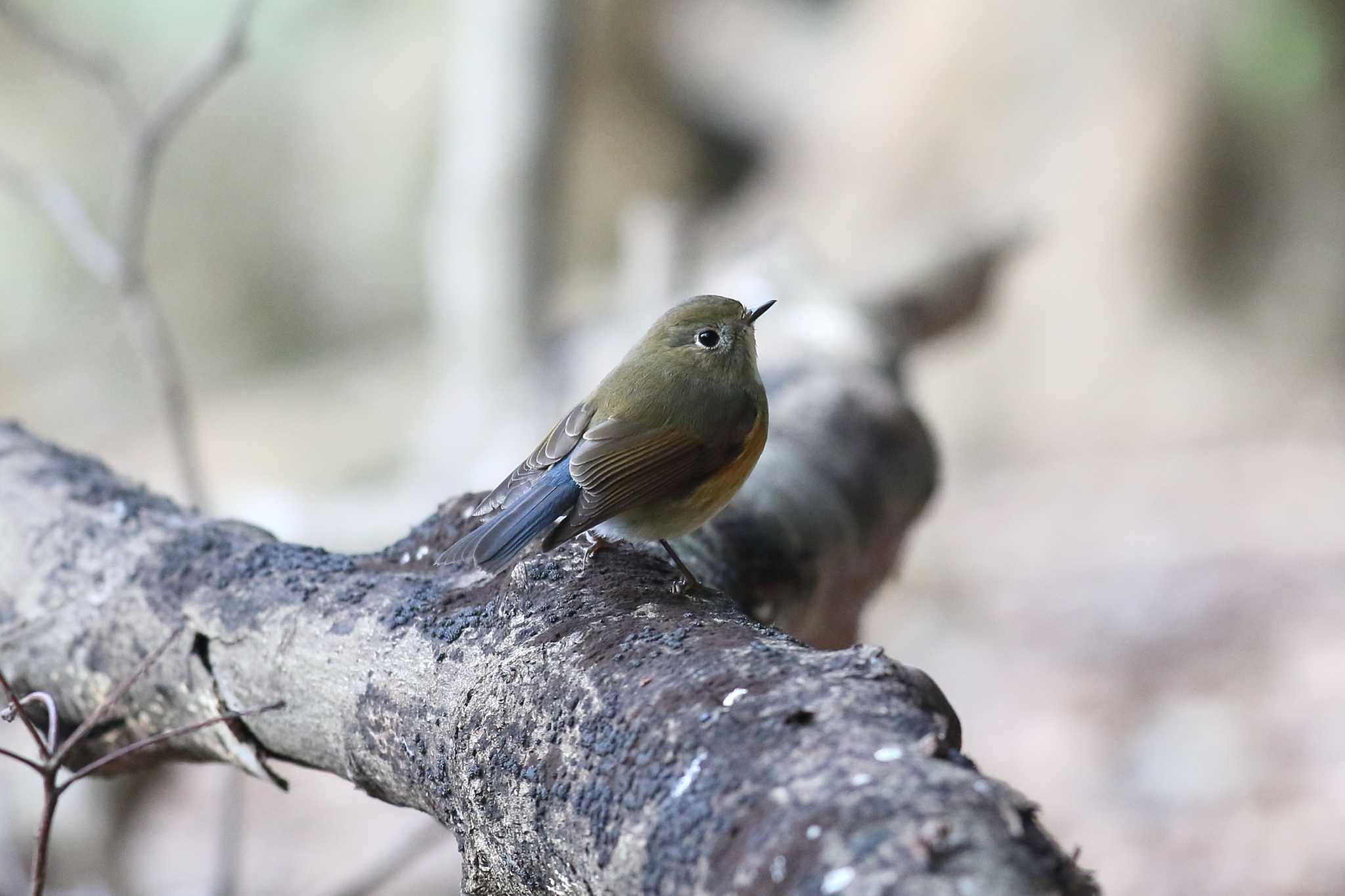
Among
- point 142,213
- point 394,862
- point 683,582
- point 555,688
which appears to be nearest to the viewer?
point 555,688

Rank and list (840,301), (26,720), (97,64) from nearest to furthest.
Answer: (26,720), (97,64), (840,301)

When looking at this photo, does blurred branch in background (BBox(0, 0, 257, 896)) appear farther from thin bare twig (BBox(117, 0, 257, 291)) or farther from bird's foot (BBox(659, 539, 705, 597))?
bird's foot (BBox(659, 539, 705, 597))

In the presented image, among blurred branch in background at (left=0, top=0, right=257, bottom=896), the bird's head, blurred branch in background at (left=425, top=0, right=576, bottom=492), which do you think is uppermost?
blurred branch in background at (left=425, top=0, right=576, bottom=492)

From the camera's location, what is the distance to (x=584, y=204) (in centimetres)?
1048

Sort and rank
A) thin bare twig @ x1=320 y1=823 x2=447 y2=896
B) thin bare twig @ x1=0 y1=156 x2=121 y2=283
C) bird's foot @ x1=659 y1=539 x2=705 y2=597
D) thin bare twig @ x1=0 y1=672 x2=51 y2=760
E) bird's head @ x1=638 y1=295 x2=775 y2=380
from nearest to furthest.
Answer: thin bare twig @ x1=0 y1=672 x2=51 y2=760 → bird's foot @ x1=659 y1=539 x2=705 y2=597 → bird's head @ x1=638 y1=295 x2=775 y2=380 → thin bare twig @ x1=320 y1=823 x2=447 y2=896 → thin bare twig @ x1=0 y1=156 x2=121 y2=283

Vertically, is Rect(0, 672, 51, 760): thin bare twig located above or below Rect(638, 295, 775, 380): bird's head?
below

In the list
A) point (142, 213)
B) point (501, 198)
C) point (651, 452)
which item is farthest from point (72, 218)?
point (501, 198)

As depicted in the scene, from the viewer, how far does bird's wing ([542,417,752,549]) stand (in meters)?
1.99

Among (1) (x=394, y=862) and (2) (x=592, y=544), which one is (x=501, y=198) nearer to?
(1) (x=394, y=862)

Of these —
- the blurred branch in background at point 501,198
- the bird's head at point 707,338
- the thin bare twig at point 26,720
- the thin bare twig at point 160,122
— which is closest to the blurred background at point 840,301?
the blurred branch in background at point 501,198

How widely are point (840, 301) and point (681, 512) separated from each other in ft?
7.00

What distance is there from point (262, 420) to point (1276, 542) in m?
7.79

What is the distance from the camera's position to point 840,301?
4070 millimetres

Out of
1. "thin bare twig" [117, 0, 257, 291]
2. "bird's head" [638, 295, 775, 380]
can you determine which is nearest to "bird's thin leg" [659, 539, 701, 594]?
"bird's head" [638, 295, 775, 380]
